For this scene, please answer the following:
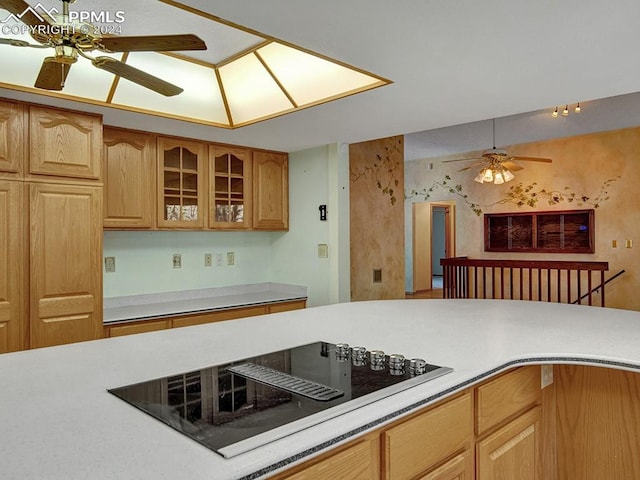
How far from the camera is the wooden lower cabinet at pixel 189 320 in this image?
9.82 ft

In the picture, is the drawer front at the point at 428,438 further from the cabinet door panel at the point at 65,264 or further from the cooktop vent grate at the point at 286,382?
the cabinet door panel at the point at 65,264

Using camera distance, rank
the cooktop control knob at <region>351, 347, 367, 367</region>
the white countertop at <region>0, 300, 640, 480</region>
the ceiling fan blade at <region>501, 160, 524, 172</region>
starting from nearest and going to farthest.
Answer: the white countertop at <region>0, 300, 640, 480</region>, the cooktop control knob at <region>351, 347, 367, 367</region>, the ceiling fan blade at <region>501, 160, 524, 172</region>

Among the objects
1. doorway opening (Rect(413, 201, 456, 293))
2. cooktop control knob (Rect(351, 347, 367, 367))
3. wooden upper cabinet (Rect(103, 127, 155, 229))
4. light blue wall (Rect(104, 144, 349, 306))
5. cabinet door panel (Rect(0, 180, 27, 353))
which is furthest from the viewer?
doorway opening (Rect(413, 201, 456, 293))

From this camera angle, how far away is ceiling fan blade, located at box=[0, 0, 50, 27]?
4.42 ft

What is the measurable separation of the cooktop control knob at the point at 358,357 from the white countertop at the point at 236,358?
0.15 meters

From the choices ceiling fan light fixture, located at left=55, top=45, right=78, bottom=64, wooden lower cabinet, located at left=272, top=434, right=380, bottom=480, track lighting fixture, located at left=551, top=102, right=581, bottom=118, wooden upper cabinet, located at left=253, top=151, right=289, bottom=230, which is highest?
track lighting fixture, located at left=551, top=102, right=581, bottom=118

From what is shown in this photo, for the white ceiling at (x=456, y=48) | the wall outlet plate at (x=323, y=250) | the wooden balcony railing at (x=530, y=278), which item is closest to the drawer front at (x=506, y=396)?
the white ceiling at (x=456, y=48)

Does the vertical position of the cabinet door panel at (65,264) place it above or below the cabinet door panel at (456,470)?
above

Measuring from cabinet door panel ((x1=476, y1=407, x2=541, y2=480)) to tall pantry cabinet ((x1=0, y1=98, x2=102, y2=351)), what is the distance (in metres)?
2.36

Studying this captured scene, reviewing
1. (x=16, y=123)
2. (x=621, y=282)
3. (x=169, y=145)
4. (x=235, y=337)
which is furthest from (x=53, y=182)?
(x=621, y=282)

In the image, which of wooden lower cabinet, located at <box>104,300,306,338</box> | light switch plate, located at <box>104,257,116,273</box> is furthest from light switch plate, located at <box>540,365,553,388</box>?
light switch plate, located at <box>104,257,116,273</box>

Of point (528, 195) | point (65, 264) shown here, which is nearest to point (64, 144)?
point (65, 264)

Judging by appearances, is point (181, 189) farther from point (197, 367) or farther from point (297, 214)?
point (197, 367)

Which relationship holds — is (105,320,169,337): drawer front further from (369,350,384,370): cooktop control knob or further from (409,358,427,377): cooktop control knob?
(409,358,427,377): cooktop control knob
